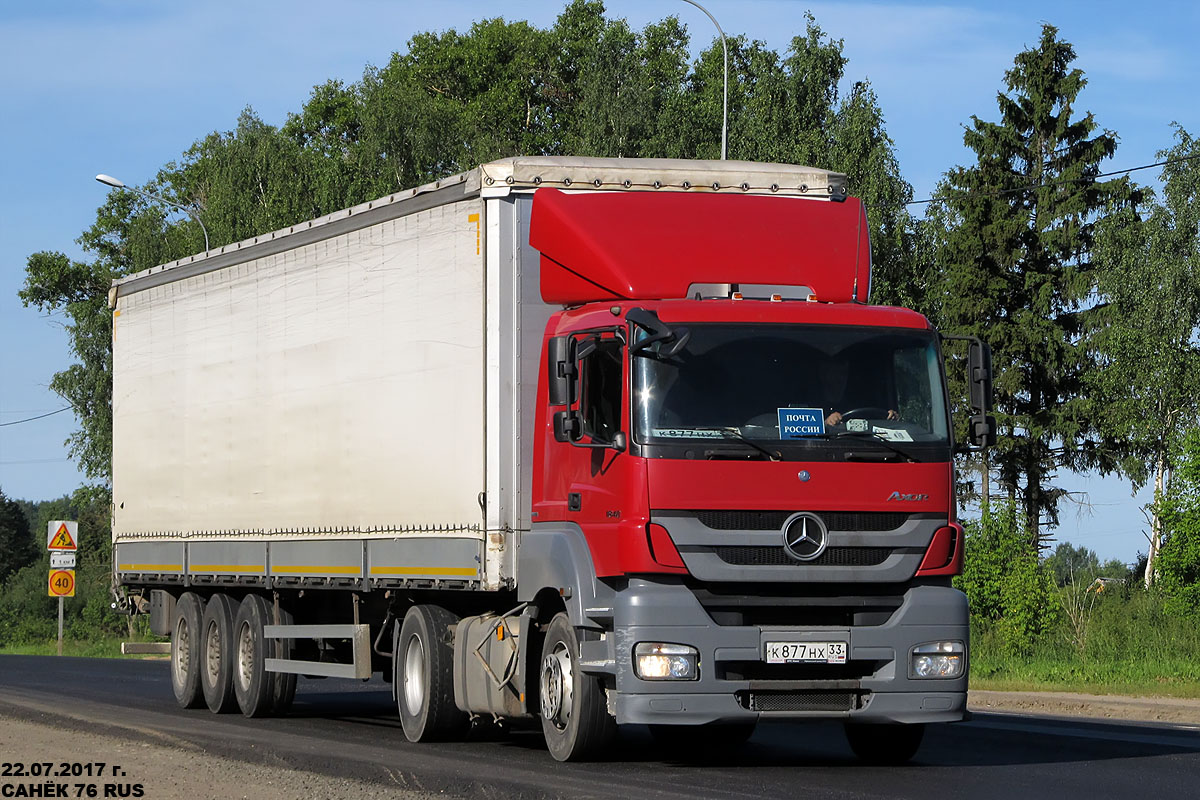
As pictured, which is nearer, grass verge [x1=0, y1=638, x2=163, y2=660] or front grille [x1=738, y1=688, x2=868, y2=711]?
front grille [x1=738, y1=688, x2=868, y2=711]

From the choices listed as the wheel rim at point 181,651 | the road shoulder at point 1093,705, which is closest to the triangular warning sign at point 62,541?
the wheel rim at point 181,651

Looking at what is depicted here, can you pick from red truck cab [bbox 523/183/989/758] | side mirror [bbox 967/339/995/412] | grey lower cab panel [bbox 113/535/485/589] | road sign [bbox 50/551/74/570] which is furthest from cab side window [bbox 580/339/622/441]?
road sign [bbox 50/551/74/570]

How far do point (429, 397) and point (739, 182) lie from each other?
300 centimetres

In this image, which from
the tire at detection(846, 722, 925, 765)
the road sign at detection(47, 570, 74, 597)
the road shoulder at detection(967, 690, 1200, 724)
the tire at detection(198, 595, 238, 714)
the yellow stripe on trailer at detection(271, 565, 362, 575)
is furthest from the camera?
the road sign at detection(47, 570, 74, 597)

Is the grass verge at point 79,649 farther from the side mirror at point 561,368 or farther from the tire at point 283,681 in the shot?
the side mirror at point 561,368

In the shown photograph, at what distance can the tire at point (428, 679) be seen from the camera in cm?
1481

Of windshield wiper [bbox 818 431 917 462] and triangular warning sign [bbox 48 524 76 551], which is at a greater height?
windshield wiper [bbox 818 431 917 462]

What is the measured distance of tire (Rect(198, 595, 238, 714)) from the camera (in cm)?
1903

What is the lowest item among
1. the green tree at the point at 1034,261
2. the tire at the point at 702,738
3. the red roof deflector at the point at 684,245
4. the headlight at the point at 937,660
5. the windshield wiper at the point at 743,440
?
the tire at the point at 702,738

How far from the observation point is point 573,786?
1143 centimetres

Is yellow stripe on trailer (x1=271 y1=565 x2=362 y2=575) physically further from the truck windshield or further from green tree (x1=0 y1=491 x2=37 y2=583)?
green tree (x1=0 y1=491 x2=37 y2=583)

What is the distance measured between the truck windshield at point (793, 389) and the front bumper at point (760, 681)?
107 cm

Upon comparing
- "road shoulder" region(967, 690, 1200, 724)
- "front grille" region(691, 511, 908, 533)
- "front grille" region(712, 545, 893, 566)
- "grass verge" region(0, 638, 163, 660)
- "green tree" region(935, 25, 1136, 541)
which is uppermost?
"green tree" region(935, 25, 1136, 541)

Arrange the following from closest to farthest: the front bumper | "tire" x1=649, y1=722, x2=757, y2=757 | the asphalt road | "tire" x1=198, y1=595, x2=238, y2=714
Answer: the asphalt road, the front bumper, "tire" x1=649, y1=722, x2=757, y2=757, "tire" x1=198, y1=595, x2=238, y2=714
